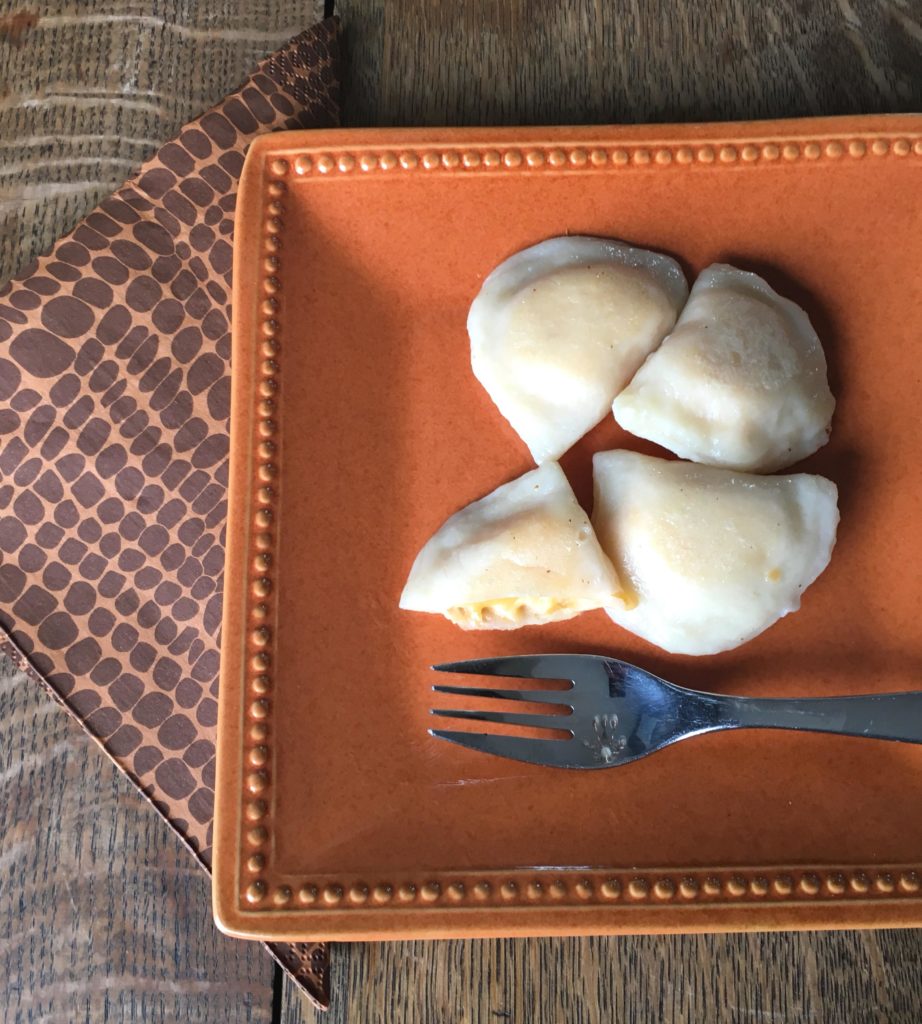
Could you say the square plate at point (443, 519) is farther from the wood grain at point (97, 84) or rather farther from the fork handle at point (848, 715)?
the wood grain at point (97, 84)

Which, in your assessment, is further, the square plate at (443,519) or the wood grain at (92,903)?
the wood grain at (92,903)

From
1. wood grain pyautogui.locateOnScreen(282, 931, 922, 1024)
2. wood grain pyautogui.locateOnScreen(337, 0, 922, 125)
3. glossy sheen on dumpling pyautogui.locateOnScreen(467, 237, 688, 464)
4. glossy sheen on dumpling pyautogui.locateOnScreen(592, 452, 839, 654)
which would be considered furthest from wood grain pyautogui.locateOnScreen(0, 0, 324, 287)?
wood grain pyautogui.locateOnScreen(282, 931, 922, 1024)

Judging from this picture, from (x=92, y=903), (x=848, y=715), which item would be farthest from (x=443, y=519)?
(x=92, y=903)

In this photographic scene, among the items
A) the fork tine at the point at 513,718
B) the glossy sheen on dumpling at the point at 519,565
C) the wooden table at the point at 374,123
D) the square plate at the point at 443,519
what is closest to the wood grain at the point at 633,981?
the wooden table at the point at 374,123

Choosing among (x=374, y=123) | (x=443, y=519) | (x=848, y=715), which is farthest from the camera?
(x=374, y=123)

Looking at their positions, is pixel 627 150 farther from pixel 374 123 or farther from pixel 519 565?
pixel 519 565

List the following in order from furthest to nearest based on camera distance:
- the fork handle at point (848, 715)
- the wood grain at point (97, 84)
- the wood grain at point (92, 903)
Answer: the wood grain at point (97, 84) < the wood grain at point (92, 903) < the fork handle at point (848, 715)

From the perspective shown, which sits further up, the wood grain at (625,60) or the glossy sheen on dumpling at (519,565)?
the wood grain at (625,60)
